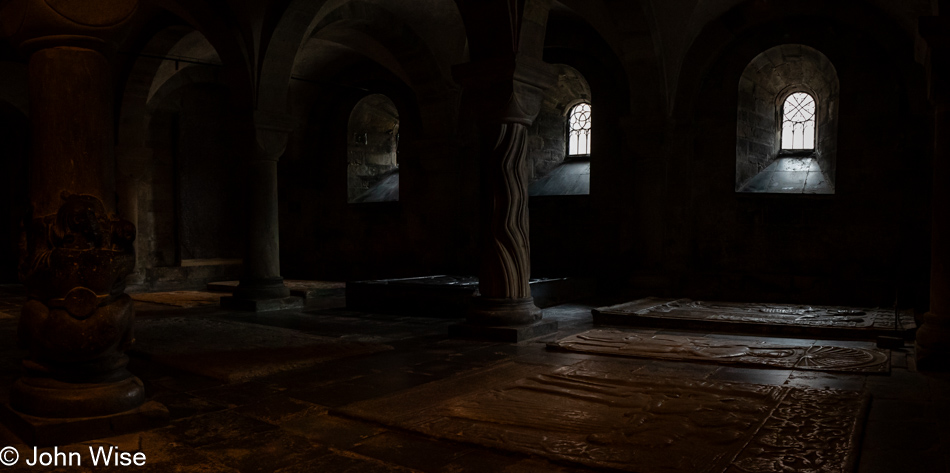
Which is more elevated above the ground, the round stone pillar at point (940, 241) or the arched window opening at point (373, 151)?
the arched window opening at point (373, 151)

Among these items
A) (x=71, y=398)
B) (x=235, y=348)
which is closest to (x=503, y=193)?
(x=235, y=348)

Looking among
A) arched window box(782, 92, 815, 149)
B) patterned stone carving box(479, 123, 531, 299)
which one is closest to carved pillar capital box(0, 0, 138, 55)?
patterned stone carving box(479, 123, 531, 299)

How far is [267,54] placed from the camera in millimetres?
8711

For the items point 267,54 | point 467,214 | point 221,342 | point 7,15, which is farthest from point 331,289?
point 7,15

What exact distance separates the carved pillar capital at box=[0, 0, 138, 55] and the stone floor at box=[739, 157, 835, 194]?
9230mm

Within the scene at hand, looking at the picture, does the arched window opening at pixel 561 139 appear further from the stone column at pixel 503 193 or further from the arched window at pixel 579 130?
the stone column at pixel 503 193

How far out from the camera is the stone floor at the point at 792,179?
995 centimetres

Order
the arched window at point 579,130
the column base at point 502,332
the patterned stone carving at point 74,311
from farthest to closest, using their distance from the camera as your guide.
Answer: the arched window at point 579,130 → the column base at point 502,332 → the patterned stone carving at point 74,311

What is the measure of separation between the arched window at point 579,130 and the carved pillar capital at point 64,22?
9.76m

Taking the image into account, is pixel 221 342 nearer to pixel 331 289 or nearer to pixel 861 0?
pixel 331 289

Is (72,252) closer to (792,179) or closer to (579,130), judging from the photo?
(792,179)

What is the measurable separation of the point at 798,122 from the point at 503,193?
7.12 meters

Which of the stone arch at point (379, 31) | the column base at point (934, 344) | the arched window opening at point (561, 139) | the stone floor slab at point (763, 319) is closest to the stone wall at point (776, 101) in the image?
the arched window opening at point (561, 139)

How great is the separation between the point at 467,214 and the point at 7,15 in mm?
9071
